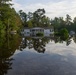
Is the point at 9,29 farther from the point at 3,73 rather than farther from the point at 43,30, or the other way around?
the point at 3,73

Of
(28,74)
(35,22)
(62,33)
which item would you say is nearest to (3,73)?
(28,74)

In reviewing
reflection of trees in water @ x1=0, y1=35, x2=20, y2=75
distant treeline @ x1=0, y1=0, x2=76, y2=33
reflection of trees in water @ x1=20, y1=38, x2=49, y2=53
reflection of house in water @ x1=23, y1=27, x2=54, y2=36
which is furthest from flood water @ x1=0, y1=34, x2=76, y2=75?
reflection of house in water @ x1=23, y1=27, x2=54, y2=36

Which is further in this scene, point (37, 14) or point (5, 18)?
point (37, 14)

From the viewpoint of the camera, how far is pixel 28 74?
10.4 m

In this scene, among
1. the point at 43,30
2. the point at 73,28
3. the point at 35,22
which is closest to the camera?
the point at 43,30

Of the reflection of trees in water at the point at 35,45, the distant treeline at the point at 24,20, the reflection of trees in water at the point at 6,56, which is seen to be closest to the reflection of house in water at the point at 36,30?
the distant treeline at the point at 24,20

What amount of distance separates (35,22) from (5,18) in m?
53.2

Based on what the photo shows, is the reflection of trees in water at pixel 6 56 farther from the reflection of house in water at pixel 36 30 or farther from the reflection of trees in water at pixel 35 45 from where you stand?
the reflection of house in water at pixel 36 30

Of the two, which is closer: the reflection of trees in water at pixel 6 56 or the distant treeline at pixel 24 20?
the reflection of trees in water at pixel 6 56

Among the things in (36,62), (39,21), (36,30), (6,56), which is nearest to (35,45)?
(6,56)

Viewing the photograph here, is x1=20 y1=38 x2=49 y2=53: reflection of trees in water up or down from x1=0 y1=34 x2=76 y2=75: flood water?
down

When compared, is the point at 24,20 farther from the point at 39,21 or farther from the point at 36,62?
the point at 36,62

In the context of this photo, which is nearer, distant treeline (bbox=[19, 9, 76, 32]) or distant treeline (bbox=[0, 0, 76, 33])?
distant treeline (bbox=[0, 0, 76, 33])

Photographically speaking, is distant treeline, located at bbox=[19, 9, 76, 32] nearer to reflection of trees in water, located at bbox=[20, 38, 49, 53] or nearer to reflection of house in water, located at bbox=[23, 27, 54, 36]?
reflection of house in water, located at bbox=[23, 27, 54, 36]
